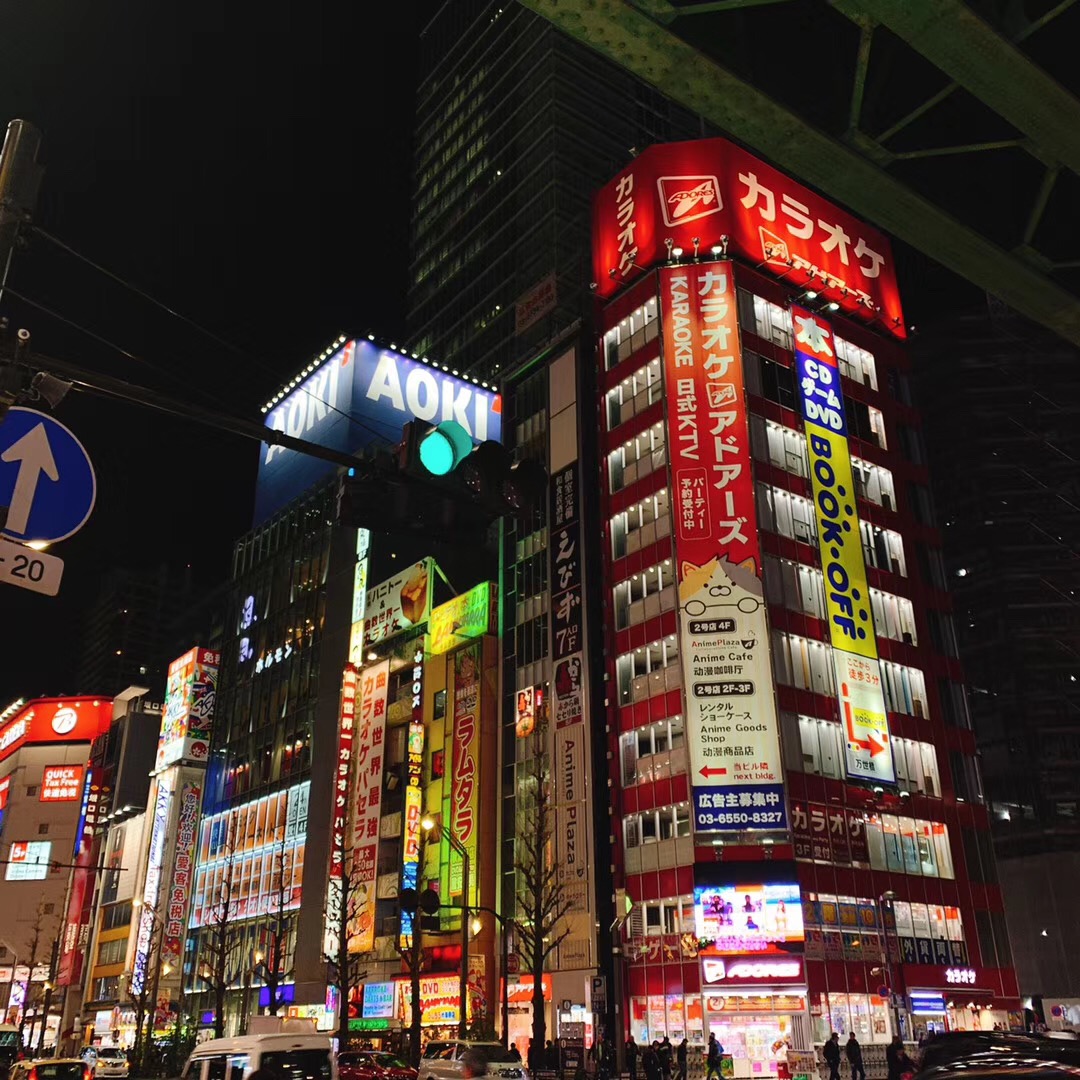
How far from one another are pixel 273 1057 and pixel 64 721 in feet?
355

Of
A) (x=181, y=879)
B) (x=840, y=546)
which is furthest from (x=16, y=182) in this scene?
(x=181, y=879)

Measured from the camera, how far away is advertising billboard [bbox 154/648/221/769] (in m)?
81.4

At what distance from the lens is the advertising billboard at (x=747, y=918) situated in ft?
130

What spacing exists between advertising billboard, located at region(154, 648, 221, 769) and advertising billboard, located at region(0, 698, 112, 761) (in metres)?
29.5

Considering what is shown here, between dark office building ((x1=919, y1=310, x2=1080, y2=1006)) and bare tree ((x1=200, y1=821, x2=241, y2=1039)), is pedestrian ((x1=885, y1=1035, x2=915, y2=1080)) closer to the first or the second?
dark office building ((x1=919, y1=310, x2=1080, y2=1006))

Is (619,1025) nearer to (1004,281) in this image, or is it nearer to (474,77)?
(1004,281)

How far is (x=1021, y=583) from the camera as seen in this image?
61.8 metres

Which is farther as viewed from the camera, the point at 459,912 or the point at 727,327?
the point at 459,912

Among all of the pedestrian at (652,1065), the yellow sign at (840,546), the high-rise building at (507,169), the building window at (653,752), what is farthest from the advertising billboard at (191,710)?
the pedestrian at (652,1065)

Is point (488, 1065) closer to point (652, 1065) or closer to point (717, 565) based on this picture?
point (652, 1065)

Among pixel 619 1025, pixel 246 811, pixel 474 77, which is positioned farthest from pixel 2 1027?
pixel 474 77

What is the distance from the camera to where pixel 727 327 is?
49531 mm

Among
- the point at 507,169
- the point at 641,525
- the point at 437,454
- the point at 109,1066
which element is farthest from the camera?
the point at 507,169

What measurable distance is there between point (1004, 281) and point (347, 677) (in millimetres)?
60376
